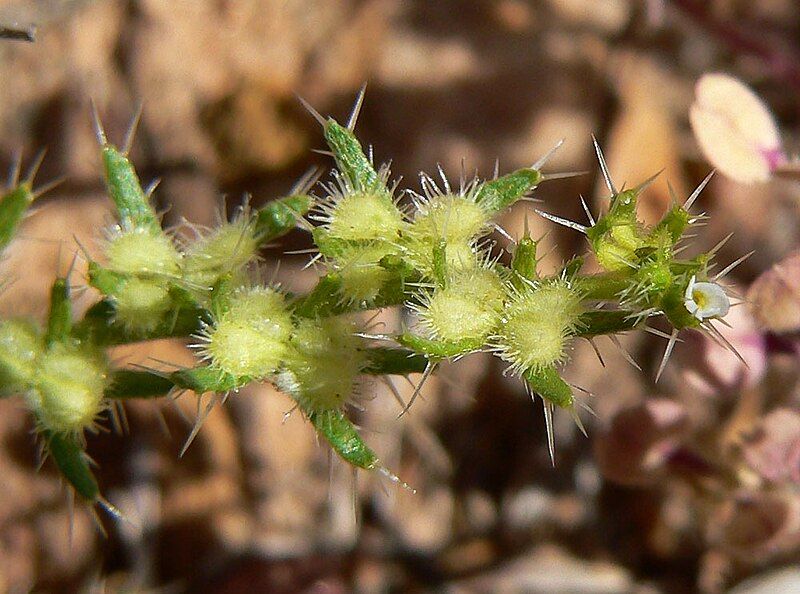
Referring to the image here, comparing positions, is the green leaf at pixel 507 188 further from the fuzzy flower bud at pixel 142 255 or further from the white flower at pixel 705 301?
the fuzzy flower bud at pixel 142 255

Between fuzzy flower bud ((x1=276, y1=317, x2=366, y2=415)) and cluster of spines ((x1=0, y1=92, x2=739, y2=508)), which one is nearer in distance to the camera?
cluster of spines ((x1=0, y1=92, x2=739, y2=508))

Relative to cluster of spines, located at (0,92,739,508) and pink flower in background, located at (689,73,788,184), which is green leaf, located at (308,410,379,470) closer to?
cluster of spines, located at (0,92,739,508)

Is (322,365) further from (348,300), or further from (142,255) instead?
(142,255)

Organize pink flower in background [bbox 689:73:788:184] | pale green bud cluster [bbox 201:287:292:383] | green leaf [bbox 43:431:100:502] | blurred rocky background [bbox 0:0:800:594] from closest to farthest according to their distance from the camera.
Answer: pale green bud cluster [bbox 201:287:292:383] → green leaf [bbox 43:431:100:502] → pink flower in background [bbox 689:73:788:184] → blurred rocky background [bbox 0:0:800:594]

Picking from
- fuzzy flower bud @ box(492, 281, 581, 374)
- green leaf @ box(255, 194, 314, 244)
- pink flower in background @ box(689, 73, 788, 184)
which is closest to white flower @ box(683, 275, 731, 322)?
fuzzy flower bud @ box(492, 281, 581, 374)

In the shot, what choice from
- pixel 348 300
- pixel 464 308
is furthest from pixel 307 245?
pixel 464 308
